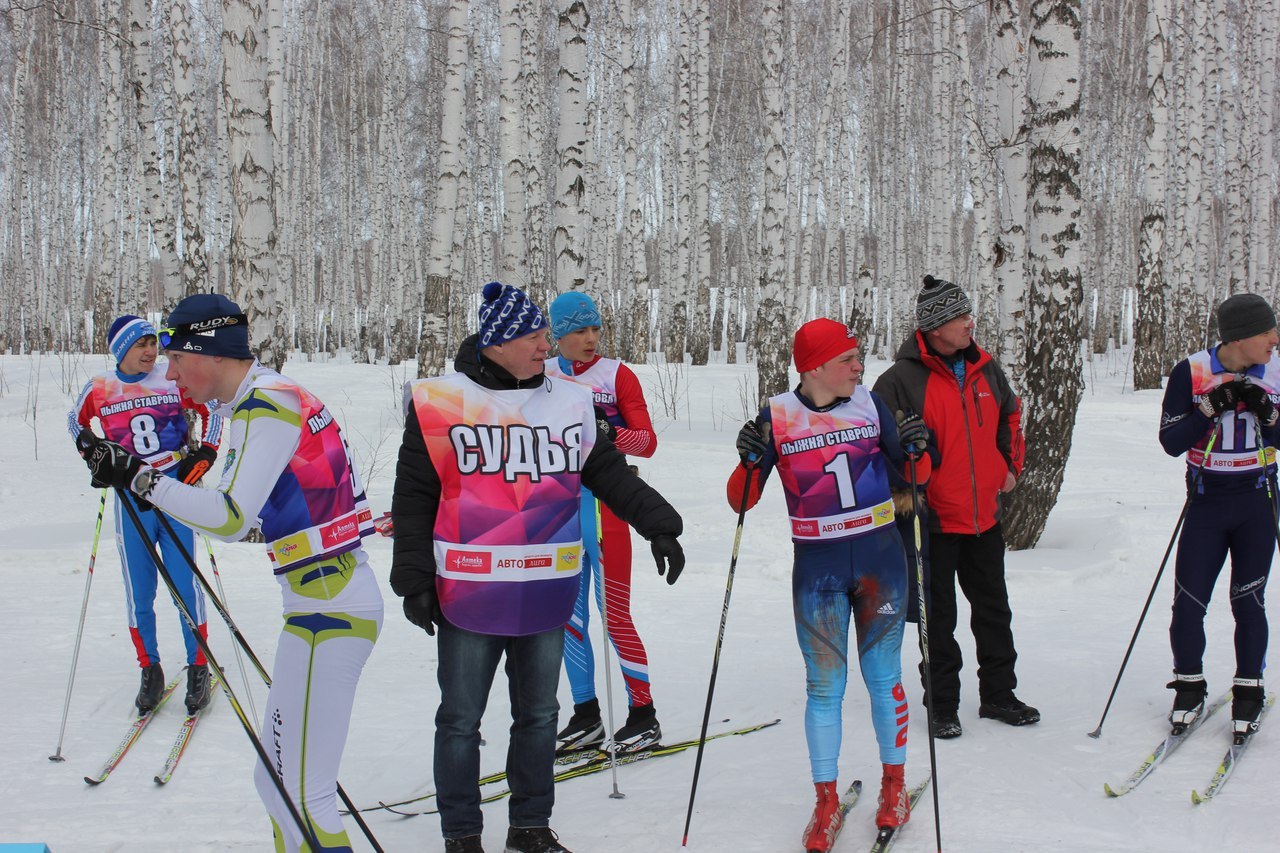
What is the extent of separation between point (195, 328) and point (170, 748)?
2645 mm

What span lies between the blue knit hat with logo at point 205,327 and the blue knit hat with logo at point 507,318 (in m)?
0.71

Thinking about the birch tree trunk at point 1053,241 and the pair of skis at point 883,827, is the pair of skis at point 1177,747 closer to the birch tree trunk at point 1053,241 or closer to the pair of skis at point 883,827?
the pair of skis at point 883,827

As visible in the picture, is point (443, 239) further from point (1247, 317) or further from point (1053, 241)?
point (1247, 317)

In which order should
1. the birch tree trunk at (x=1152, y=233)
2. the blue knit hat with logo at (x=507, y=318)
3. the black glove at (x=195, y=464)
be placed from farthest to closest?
the birch tree trunk at (x=1152, y=233) → the black glove at (x=195, y=464) → the blue knit hat with logo at (x=507, y=318)

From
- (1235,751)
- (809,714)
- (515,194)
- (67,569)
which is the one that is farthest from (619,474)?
Result: (515,194)

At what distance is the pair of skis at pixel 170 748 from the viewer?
4211 mm

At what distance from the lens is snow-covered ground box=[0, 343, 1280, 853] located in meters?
3.59

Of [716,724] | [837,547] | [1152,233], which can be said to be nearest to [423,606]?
[837,547]

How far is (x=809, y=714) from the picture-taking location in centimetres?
344

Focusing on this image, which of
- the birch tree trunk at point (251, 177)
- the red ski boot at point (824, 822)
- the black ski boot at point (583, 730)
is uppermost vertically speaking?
the birch tree trunk at point (251, 177)

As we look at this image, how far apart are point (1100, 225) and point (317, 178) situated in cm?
2428

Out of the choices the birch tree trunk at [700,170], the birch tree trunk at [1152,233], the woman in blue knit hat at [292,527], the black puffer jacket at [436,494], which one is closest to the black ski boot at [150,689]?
the woman in blue knit hat at [292,527]

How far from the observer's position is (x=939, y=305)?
4371 millimetres

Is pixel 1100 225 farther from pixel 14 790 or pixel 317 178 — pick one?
pixel 14 790
